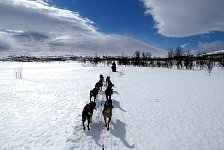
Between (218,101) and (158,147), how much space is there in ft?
30.7

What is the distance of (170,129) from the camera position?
9.37 meters

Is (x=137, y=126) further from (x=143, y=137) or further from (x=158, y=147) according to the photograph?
(x=158, y=147)

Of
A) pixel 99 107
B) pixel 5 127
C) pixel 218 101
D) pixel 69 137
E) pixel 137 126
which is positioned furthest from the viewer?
pixel 218 101

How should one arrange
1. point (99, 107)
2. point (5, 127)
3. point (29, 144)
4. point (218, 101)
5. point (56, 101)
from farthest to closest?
point (218, 101) < point (56, 101) < point (99, 107) < point (5, 127) < point (29, 144)

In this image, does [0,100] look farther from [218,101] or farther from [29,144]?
[218,101]

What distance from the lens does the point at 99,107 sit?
40.5 ft

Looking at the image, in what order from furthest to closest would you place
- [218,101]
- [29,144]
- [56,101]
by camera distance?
[218,101], [56,101], [29,144]

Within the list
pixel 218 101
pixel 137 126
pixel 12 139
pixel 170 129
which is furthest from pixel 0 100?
pixel 218 101

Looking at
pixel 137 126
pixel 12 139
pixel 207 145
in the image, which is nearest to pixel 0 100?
pixel 12 139

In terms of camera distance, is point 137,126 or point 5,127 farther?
point 137,126

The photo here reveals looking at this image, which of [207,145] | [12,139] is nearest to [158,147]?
[207,145]

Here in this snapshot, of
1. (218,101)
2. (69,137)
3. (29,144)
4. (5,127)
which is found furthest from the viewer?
(218,101)

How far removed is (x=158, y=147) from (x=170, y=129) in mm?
1892

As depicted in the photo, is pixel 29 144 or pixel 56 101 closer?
pixel 29 144
